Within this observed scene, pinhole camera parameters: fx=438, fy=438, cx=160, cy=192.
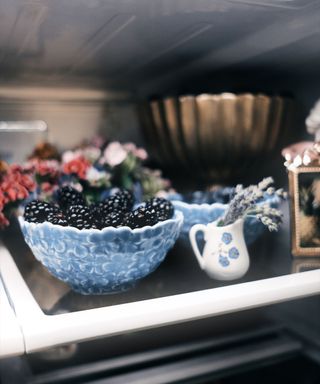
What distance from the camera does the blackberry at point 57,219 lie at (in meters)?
0.53

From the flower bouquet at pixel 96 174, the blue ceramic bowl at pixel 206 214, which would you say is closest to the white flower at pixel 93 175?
the flower bouquet at pixel 96 174

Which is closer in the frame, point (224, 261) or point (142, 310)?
point (142, 310)

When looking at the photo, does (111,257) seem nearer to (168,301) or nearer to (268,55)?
(168,301)

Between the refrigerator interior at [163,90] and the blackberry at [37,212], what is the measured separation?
0.10 m

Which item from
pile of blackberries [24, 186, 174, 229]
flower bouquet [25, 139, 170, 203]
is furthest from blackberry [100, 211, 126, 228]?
flower bouquet [25, 139, 170, 203]

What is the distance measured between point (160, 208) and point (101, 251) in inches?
4.3

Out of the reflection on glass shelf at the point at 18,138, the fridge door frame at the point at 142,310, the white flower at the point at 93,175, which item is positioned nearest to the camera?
the fridge door frame at the point at 142,310

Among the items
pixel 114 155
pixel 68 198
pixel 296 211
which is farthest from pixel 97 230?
pixel 114 155

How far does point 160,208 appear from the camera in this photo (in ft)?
1.90

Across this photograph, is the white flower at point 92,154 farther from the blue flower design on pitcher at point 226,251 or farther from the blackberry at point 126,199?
the blue flower design on pitcher at point 226,251

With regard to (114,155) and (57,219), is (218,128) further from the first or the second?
(57,219)

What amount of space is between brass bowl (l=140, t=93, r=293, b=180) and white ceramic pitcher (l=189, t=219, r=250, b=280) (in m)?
0.28

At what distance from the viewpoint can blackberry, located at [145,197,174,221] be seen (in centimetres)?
57

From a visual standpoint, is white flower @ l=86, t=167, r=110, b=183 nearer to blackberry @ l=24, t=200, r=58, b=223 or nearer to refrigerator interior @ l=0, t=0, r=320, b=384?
refrigerator interior @ l=0, t=0, r=320, b=384
